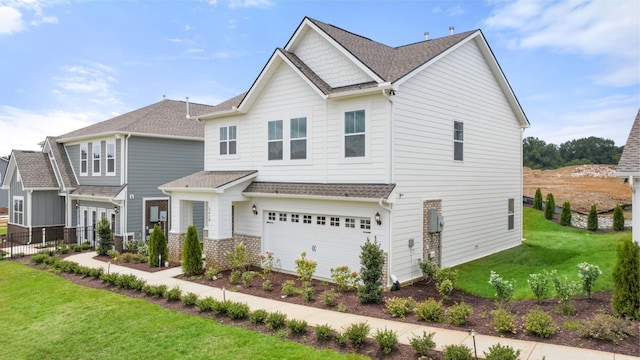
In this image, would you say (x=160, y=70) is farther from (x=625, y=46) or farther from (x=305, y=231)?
(x=625, y=46)

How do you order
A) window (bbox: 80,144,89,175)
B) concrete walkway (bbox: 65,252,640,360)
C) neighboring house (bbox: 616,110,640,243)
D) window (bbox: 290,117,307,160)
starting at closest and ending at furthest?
concrete walkway (bbox: 65,252,640,360), neighboring house (bbox: 616,110,640,243), window (bbox: 290,117,307,160), window (bbox: 80,144,89,175)

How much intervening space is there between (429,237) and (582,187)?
23.9m

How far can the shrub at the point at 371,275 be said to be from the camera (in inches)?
387

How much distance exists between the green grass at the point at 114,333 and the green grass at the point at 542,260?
6.88m

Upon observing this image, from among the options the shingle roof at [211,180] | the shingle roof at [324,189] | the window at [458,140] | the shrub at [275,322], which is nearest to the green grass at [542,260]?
the shingle roof at [324,189]

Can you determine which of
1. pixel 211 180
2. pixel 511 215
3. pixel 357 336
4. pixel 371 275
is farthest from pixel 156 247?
pixel 511 215

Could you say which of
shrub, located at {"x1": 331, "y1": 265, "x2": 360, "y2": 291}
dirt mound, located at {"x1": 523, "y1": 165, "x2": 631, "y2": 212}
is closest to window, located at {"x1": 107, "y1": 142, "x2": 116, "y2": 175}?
shrub, located at {"x1": 331, "y1": 265, "x2": 360, "y2": 291}

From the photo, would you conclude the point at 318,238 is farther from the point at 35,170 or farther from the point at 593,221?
the point at 35,170

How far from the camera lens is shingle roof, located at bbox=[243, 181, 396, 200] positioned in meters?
10.9

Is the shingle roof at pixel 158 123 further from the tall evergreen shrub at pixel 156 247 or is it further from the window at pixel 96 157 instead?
the tall evergreen shrub at pixel 156 247

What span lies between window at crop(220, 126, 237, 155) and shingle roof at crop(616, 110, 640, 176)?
12.4m

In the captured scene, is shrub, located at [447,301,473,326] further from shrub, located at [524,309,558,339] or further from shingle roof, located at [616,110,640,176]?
shingle roof, located at [616,110,640,176]

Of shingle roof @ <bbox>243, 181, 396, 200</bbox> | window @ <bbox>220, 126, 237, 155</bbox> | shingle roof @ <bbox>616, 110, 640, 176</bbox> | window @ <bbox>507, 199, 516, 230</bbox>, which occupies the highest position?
window @ <bbox>220, 126, 237, 155</bbox>

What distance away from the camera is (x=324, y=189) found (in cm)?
1213
